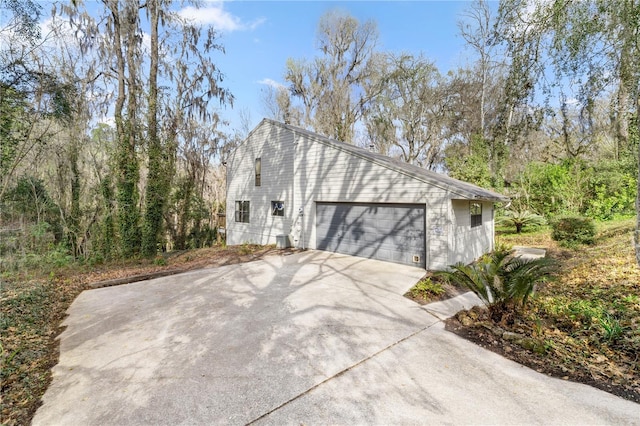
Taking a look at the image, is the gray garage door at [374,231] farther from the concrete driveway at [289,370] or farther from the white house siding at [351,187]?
the concrete driveway at [289,370]

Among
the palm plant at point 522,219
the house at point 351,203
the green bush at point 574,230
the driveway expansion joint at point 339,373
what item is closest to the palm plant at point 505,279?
the driveway expansion joint at point 339,373

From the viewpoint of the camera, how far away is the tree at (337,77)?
19.7m

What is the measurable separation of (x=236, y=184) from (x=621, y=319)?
1347cm

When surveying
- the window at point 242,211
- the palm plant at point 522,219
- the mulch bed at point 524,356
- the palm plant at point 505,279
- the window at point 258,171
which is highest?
the window at point 258,171

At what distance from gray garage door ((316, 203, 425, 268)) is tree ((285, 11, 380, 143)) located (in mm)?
11830

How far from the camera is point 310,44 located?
19781 mm

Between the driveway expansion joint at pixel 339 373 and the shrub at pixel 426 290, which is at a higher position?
the shrub at pixel 426 290

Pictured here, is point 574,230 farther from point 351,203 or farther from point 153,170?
point 153,170

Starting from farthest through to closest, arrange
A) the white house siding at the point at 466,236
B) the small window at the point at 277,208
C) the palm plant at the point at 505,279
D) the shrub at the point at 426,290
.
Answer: the small window at the point at 277,208 < the white house siding at the point at 466,236 < the shrub at the point at 426,290 < the palm plant at the point at 505,279

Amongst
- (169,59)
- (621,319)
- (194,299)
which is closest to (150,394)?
(194,299)

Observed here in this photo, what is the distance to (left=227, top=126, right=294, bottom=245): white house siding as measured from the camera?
11.4m

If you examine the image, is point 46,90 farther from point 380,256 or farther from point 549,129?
point 549,129

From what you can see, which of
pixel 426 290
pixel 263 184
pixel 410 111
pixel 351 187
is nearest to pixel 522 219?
pixel 351 187

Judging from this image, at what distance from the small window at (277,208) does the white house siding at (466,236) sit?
6694mm
